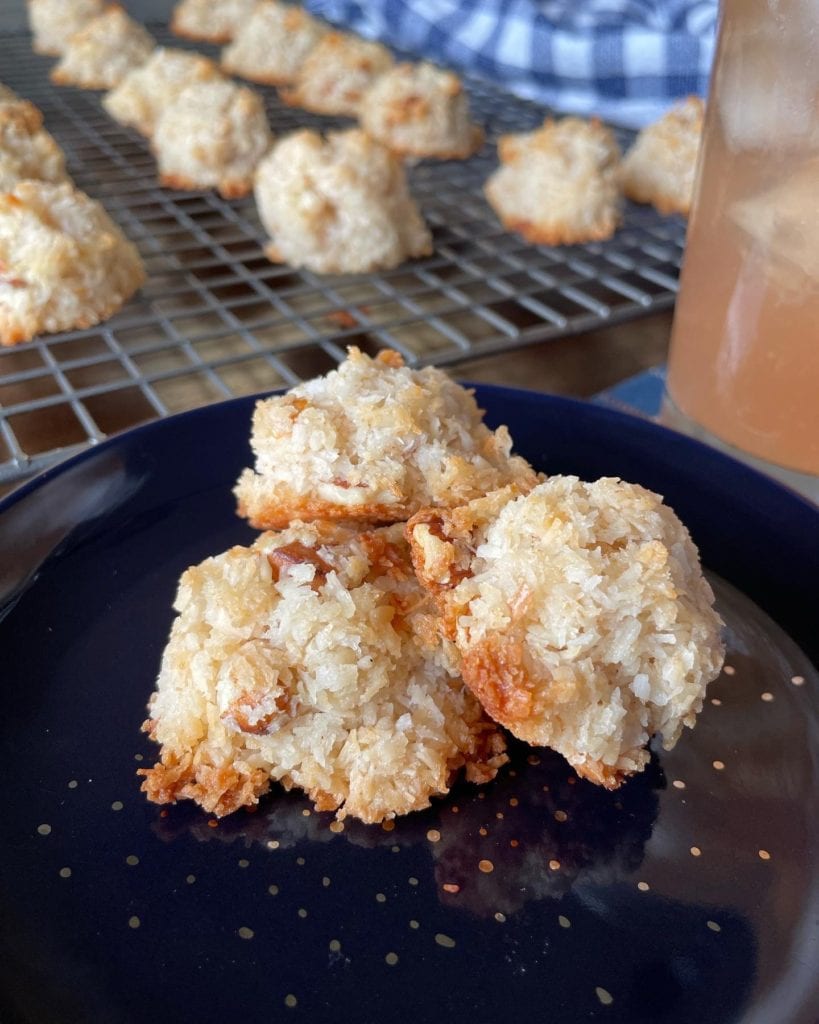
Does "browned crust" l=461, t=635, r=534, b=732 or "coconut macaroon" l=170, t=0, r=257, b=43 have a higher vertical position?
"coconut macaroon" l=170, t=0, r=257, b=43

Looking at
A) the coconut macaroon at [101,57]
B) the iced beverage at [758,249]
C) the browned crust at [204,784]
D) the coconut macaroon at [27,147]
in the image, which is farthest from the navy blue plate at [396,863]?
the coconut macaroon at [101,57]

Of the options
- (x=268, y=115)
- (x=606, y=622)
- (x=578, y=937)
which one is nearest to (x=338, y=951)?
(x=578, y=937)

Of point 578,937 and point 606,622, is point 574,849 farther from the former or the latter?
point 606,622

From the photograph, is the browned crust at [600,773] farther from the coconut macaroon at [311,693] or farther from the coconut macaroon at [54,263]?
the coconut macaroon at [54,263]

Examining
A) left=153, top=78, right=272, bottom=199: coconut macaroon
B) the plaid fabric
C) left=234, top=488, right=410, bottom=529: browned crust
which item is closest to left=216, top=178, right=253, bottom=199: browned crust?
left=153, top=78, right=272, bottom=199: coconut macaroon

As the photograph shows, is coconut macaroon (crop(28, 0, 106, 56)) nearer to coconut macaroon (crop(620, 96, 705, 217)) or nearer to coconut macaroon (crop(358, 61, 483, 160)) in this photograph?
coconut macaroon (crop(358, 61, 483, 160))

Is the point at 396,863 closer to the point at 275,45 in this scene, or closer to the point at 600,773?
the point at 600,773
